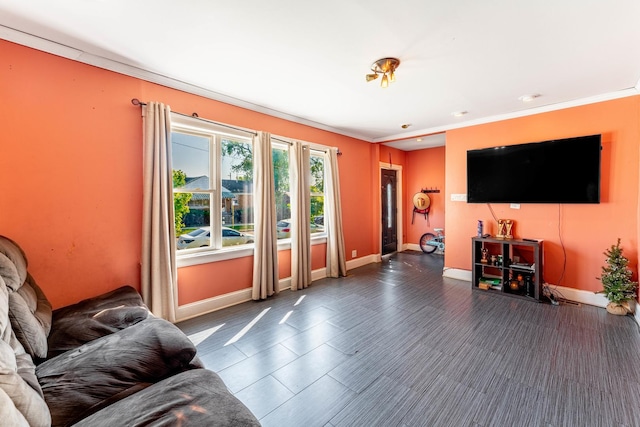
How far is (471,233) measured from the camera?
14.2 ft

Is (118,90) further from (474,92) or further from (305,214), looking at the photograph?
(474,92)

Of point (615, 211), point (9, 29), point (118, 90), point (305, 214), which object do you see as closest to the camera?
point (9, 29)

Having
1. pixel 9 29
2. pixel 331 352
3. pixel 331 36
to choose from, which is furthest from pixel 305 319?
pixel 9 29

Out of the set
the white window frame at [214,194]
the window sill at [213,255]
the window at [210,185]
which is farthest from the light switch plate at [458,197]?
the white window frame at [214,194]

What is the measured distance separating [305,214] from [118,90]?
2.65 metres

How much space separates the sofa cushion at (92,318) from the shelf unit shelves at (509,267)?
4.23m

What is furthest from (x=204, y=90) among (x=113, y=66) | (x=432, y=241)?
A: (x=432, y=241)

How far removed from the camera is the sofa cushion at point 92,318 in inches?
65.3

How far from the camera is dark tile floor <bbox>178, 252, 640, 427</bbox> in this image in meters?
1.67

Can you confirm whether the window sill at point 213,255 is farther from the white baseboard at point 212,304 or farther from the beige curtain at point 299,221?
the white baseboard at point 212,304

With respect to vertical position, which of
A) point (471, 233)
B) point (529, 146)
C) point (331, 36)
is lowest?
point (471, 233)

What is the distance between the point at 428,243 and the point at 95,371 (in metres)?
6.36

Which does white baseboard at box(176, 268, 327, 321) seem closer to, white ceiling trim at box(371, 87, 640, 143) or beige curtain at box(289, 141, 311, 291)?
beige curtain at box(289, 141, 311, 291)

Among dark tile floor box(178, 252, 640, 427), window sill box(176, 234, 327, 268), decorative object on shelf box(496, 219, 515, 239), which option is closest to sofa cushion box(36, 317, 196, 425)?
dark tile floor box(178, 252, 640, 427)
